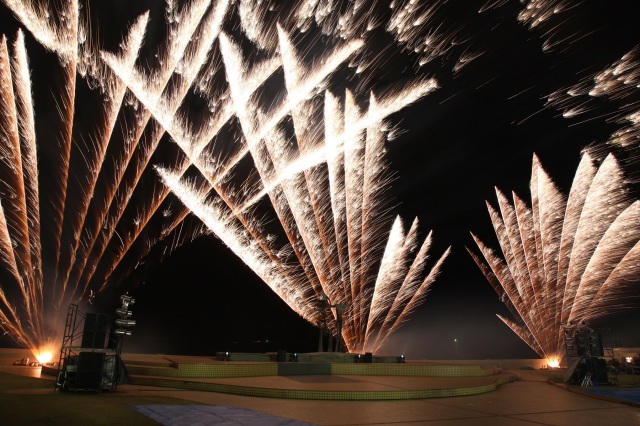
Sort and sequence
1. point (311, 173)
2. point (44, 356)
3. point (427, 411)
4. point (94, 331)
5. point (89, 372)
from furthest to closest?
point (311, 173)
point (44, 356)
point (94, 331)
point (89, 372)
point (427, 411)

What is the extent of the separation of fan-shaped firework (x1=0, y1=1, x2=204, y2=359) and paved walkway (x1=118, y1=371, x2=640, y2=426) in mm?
9318

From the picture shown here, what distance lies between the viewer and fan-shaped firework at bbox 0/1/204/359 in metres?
13.9

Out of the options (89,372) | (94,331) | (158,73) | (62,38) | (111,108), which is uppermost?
(62,38)

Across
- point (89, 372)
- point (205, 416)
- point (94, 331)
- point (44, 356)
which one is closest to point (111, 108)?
point (94, 331)

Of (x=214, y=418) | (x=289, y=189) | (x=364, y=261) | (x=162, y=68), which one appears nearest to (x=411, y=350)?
(x=364, y=261)

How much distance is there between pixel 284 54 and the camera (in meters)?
15.1

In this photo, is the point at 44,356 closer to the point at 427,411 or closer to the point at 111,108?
the point at 111,108

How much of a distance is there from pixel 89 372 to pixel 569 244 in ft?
59.2

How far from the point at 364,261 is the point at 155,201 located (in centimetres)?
1089

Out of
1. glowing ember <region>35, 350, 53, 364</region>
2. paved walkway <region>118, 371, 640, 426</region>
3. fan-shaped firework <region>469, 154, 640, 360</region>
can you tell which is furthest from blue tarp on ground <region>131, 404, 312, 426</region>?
fan-shaped firework <region>469, 154, 640, 360</region>

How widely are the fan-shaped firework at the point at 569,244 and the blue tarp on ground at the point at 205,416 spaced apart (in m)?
15.8

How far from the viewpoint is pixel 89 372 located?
31.0 ft

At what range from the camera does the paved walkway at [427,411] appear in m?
6.88

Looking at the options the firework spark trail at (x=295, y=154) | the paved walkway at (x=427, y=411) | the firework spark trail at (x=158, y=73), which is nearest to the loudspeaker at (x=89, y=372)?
the paved walkway at (x=427, y=411)
